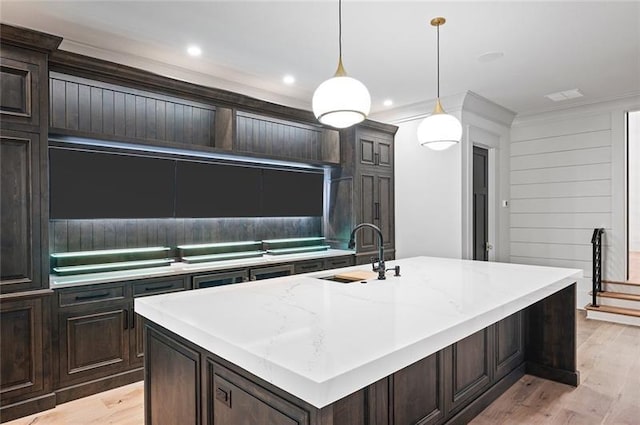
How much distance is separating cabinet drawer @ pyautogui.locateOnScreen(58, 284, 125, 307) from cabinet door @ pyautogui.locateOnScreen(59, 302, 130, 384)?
0.15ft

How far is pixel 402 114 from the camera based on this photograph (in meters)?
5.50

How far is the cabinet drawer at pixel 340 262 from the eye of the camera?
186 inches

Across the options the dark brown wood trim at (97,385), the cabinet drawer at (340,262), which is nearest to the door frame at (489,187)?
the cabinet drawer at (340,262)

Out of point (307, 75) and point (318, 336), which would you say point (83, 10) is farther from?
point (318, 336)

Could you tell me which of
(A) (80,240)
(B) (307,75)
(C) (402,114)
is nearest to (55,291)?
(A) (80,240)

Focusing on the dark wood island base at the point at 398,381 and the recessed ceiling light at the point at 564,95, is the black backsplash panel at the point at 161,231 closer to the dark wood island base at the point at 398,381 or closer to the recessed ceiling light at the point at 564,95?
the dark wood island base at the point at 398,381

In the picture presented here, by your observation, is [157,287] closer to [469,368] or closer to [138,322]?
[138,322]

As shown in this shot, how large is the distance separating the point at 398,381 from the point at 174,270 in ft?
7.44

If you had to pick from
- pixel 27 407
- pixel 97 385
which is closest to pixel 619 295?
pixel 97 385

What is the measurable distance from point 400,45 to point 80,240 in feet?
10.8

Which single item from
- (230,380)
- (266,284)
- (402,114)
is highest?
(402,114)

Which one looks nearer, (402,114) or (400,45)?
(400,45)

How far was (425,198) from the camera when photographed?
5.32 m

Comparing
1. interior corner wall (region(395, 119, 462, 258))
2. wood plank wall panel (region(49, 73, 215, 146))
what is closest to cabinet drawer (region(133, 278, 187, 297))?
wood plank wall panel (region(49, 73, 215, 146))
